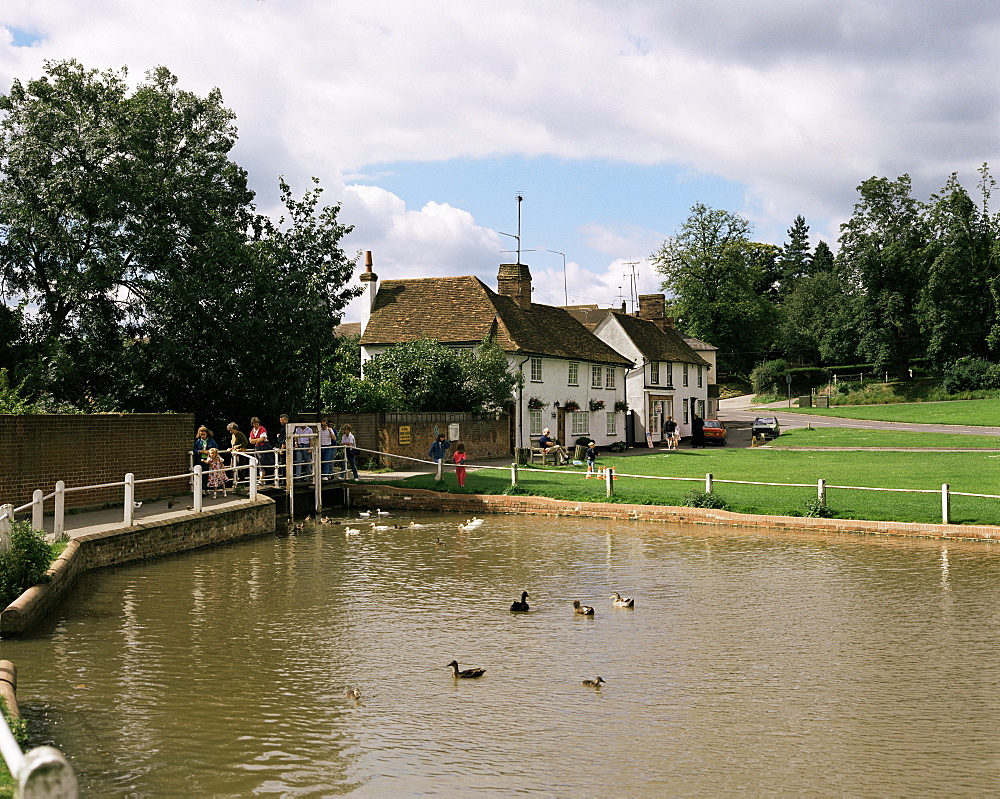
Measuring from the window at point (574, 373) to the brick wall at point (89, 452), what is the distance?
89.4ft

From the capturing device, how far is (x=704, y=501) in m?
23.1

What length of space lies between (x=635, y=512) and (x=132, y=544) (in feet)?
39.6

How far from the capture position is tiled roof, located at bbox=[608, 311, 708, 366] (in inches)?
2296

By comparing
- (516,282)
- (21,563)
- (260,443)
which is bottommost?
(21,563)

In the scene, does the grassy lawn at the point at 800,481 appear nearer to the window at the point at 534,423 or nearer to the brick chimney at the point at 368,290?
the window at the point at 534,423

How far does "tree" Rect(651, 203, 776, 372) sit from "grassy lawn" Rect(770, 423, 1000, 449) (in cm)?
3042

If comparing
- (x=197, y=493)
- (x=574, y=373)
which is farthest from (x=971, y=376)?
(x=197, y=493)

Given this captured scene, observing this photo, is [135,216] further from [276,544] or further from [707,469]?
[707,469]

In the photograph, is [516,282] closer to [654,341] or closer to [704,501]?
[654,341]

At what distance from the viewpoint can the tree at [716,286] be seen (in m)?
88.4

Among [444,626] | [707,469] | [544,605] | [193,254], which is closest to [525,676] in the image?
[444,626]

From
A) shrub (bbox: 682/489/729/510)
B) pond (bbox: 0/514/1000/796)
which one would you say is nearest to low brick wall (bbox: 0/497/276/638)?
pond (bbox: 0/514/1000/796)

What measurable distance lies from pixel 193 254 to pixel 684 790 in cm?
2290

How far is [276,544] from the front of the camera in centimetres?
2008
